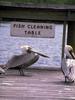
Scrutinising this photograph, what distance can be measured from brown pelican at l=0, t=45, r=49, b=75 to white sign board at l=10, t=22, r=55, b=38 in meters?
0.62

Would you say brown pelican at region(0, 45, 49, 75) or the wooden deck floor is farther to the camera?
brown pelican at region(0, 45, 49, 75)

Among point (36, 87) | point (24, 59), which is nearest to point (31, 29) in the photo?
point (24, 59)

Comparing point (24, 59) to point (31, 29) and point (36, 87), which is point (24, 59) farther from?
point (36, 87)

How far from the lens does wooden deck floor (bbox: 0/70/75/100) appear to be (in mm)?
6461

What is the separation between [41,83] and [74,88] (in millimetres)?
626

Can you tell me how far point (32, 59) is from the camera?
934 centimetres

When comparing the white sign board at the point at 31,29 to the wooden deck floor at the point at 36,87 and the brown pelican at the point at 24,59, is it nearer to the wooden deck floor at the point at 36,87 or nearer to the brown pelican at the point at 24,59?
the brown pelican at the point at 24,59

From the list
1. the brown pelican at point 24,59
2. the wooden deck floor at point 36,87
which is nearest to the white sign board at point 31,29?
the brown pelican at point 24,59

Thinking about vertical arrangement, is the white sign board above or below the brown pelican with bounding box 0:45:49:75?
above

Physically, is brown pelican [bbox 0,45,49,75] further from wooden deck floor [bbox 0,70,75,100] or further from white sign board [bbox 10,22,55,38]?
white sign board [bbox 10,22,55,38]

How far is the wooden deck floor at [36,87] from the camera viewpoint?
646cm

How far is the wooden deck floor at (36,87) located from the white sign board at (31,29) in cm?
80

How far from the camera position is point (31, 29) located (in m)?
10.0

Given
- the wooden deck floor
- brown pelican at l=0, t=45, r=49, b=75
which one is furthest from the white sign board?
the wooden deck floor
